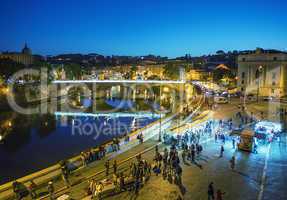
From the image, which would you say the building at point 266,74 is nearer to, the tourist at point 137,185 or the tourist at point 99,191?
the tourist at point 137,185

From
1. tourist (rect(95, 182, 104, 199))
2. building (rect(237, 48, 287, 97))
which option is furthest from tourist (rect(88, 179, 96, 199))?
building (rect(237, 48, 287, 97))

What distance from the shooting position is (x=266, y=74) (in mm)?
54031

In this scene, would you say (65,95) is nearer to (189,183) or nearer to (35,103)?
(35,103)

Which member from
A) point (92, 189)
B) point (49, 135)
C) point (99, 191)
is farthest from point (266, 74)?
point (99, 191)

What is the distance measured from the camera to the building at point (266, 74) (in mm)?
53031

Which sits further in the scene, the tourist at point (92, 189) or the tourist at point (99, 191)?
the tourist at point (92, 189)

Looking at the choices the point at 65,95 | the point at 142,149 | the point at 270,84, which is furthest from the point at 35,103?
the point at 142,149

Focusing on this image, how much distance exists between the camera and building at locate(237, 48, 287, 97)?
5303 cm

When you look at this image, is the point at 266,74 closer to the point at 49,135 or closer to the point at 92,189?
the point at 49,135

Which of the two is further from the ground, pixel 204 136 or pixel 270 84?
pixel 270 84

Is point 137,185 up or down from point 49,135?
up

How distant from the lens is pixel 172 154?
1667 cm

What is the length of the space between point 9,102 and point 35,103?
5370mm

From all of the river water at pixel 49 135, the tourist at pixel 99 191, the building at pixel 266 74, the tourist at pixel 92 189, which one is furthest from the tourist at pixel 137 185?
the building at pixel 266 74
